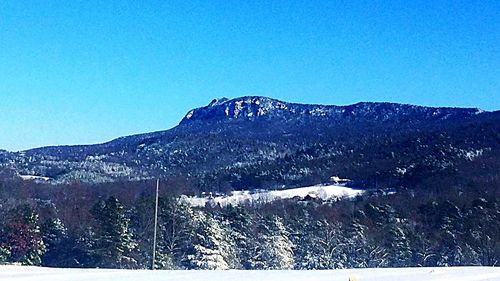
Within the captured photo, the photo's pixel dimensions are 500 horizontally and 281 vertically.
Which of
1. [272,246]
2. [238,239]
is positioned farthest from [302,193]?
[272,246]

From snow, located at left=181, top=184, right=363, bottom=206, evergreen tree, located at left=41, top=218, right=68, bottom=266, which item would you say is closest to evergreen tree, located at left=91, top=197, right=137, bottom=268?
evergreen tree, located at left=41, top=218, right=68, bottom=266

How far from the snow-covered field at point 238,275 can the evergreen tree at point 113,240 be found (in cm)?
3328

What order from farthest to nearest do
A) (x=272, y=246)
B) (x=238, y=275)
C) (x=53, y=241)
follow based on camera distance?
(x=272, y=246) < (x=53, y=241) < (x=238, y=275)

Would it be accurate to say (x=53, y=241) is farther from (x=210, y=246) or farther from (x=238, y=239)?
(x=238, y=239)

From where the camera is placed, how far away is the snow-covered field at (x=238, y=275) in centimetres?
518

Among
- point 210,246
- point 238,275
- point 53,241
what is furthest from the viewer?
point 53,241

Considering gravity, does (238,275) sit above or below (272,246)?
above

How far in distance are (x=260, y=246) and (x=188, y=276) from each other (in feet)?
130

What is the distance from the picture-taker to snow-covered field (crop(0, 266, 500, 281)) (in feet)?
17.0

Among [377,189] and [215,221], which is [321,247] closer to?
[215,221]

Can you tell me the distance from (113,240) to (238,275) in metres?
34.7

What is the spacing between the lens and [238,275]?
223 inches

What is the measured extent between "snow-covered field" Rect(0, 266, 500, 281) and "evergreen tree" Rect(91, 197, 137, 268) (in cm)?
3328

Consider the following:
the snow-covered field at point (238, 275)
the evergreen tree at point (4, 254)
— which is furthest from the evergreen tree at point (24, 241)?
the snow-covered field at point (238, 275)
